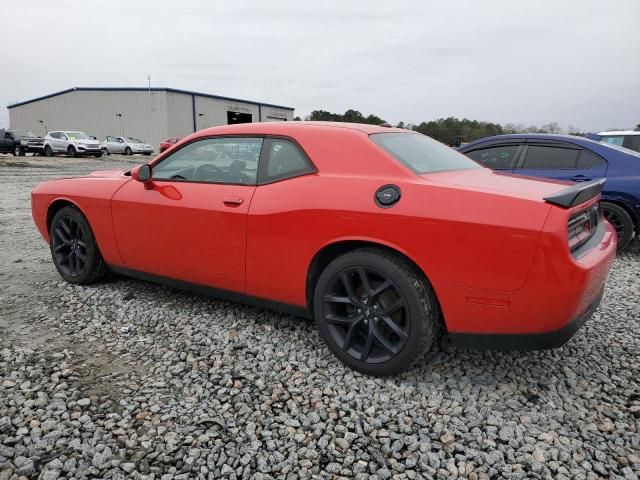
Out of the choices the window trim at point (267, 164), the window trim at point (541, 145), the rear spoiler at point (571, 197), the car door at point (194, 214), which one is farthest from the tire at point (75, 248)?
the window trim at point (541, 145)

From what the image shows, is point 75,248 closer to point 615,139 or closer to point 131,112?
point 615,139

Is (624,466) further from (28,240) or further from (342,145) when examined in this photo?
(28,240)

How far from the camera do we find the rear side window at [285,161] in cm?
287

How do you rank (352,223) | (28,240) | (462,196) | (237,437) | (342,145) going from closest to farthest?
(237,437), (462,196), (352,223), (342,145), (28,240)

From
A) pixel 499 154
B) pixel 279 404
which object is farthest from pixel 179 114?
pixel 279 404

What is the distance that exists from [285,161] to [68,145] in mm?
27171

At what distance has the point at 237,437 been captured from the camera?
2.15 meters

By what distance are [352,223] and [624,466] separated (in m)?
1.64

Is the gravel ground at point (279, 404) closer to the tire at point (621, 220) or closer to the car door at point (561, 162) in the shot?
the tire at point (621, 220)

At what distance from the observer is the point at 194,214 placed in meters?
3.17

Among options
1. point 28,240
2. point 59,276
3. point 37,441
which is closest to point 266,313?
point 37,441

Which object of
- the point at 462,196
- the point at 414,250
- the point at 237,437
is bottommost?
the point at 237,437

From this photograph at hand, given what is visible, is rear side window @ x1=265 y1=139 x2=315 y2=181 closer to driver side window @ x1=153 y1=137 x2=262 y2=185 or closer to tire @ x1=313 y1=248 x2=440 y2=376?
driver side window @ x1=153 y1=137 x2=262 y2=185

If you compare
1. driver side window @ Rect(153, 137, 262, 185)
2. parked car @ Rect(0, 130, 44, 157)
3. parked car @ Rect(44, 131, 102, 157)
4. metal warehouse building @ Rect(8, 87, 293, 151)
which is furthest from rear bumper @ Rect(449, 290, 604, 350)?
metal warehouse building @ Rect(8, 87, 293, 151)
